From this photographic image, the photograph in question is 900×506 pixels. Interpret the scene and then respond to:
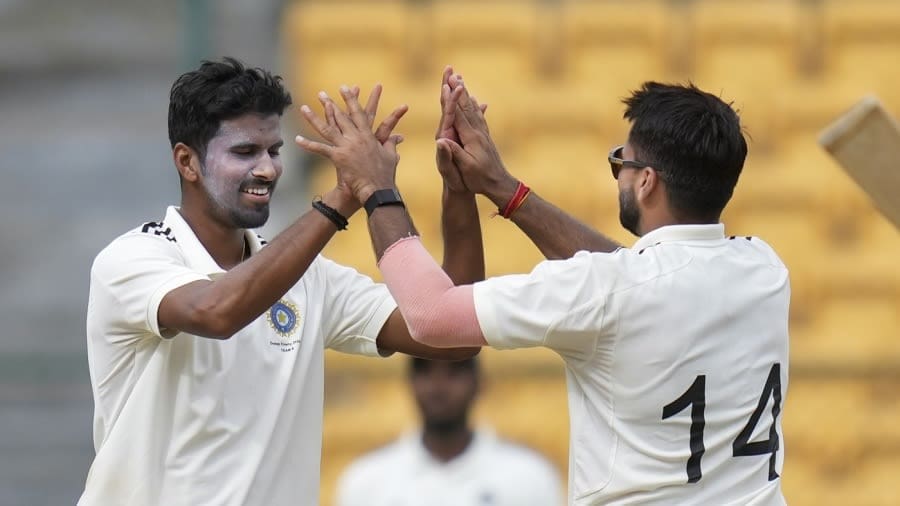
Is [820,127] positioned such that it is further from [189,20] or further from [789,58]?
[189,20]

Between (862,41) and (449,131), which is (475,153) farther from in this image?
(862,41)

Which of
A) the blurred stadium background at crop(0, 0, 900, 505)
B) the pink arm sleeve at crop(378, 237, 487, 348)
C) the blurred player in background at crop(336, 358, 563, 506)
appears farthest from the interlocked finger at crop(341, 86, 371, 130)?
the blurred stadium background at crop(0, 0, 900, 505)

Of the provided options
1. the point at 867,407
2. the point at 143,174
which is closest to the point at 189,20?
the point at 143,174

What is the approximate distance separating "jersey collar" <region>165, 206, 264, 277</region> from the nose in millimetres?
222

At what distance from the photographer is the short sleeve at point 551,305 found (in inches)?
135

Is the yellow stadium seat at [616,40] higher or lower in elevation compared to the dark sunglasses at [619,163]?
higher

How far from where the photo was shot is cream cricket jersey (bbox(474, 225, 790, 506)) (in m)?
3.45

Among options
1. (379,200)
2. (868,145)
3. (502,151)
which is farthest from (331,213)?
(502,151)

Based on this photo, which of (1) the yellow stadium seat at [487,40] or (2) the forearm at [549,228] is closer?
(2) the forearm at [549,228]

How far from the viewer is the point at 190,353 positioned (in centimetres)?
375

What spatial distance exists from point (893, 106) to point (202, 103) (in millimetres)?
5530

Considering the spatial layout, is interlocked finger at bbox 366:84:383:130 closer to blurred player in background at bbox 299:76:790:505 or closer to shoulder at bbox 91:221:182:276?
blurred player in background at bbox 299:76:790:505

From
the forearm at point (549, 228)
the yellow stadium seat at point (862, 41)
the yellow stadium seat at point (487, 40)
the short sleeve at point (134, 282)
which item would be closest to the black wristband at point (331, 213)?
the short sleeve at point (134, 282)

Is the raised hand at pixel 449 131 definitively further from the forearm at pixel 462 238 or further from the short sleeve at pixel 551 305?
the short sleeve at pixel 551 305
